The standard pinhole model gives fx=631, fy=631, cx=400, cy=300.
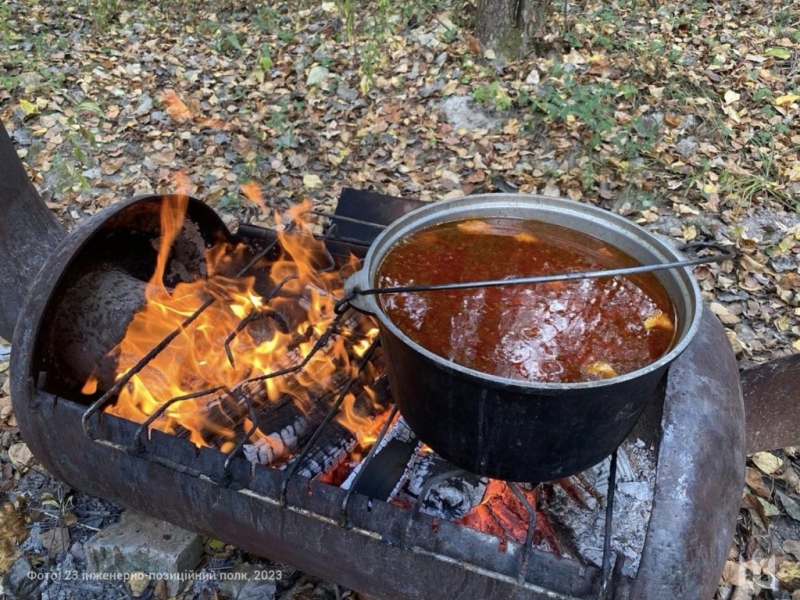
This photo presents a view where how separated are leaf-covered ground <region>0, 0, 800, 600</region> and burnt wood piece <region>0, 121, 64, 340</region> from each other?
1.92m

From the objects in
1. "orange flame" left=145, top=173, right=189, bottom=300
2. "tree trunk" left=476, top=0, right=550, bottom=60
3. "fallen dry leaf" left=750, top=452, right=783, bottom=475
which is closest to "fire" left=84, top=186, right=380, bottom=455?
"orange flame" left=145, top=173, right=189, bottom=300

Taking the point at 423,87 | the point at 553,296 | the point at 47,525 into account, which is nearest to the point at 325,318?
the point at 553,296

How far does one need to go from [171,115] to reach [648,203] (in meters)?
4.43

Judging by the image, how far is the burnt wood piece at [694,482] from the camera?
2.02m

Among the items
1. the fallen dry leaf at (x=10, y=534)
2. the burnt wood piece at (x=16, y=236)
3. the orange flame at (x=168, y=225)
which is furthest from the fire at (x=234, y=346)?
the fallen dry leaf at (x=10, y=534)

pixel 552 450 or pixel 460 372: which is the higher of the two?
pixel 460 372

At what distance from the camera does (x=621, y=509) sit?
2645 millimetres

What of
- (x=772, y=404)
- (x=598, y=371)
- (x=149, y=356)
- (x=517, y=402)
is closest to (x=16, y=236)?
(x=149, y=356)

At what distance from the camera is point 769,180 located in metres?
4.83

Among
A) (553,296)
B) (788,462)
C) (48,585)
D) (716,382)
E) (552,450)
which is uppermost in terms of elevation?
(553,296)

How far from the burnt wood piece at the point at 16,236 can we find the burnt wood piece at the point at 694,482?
2875 millimetres

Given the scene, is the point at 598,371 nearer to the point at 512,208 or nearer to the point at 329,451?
the point at 512,208

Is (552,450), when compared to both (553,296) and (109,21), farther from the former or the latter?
(109,21)

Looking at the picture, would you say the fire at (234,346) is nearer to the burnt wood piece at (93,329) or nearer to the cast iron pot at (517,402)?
the burnt wood piece at (93,329)
